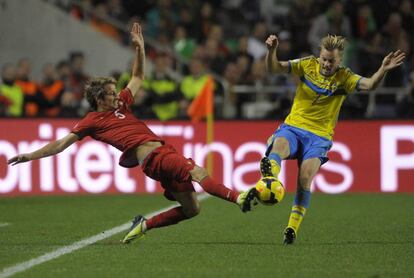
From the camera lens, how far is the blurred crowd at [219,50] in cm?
1689

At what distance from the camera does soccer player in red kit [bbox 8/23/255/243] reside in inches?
356

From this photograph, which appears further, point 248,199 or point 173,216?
point 173,216

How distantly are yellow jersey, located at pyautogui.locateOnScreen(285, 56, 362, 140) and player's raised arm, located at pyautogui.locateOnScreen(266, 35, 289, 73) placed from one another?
118 mm

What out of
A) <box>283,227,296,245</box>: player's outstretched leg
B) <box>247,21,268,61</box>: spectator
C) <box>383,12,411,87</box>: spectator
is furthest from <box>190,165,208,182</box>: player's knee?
<box>247,21,268,61</box>: spectator

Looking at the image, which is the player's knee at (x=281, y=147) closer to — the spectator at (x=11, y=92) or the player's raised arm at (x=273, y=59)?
the player's raised arm at (x=273, y=59)

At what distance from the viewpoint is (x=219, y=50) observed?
760 inches

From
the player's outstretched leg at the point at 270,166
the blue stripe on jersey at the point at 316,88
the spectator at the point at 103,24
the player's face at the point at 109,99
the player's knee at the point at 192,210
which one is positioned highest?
the spectator at the point at 103,24

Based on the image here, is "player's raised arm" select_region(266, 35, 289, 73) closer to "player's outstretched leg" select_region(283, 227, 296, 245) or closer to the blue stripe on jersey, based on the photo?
the blue stripe on jersey

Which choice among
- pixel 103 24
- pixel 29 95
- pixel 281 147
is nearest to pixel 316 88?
pixel 281 147

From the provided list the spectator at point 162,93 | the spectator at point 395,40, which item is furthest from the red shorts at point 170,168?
the spectator at point 395,40

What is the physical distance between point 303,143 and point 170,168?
1.33 metres

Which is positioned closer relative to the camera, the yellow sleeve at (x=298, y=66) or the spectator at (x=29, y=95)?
the yellow sleeve at (x=298, y=66)

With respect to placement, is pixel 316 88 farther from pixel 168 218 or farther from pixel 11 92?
pixel 11 92

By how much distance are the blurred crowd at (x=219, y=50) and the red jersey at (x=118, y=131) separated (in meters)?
6.78
